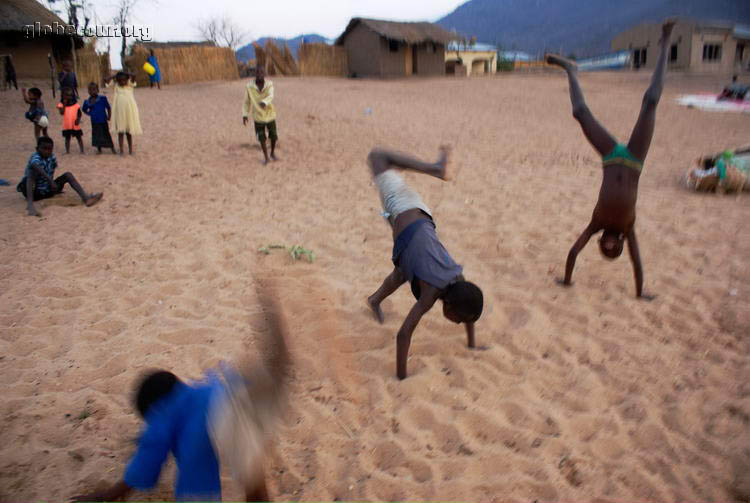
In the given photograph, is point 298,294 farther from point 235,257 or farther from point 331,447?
point 331,447

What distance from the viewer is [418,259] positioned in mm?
2822

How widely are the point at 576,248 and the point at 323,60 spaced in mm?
22961

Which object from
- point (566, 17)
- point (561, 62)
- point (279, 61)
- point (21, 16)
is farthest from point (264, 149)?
point (566, 17)

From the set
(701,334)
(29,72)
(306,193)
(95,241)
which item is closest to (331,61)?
(29,72)

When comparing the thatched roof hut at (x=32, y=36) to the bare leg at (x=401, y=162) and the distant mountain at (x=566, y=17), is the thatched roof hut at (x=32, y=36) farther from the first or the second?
the distant mountain at (x=566, y=17)

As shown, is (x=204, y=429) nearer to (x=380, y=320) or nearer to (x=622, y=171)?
(x=380, y=320)

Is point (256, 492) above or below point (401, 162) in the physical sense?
below

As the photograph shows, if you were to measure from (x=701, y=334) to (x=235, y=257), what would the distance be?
3785 mm

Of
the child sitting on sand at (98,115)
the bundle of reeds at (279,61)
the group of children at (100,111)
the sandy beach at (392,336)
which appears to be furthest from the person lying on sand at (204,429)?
the bundle of reeds at (279,61)

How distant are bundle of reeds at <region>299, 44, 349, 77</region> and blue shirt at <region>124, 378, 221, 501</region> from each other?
79.4ft

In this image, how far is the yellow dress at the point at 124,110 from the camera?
27.7 ft

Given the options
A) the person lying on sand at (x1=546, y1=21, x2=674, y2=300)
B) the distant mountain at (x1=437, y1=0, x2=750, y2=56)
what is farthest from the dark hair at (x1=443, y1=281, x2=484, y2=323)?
the distant mountain at (x1=437, y1=0, x2=750, y2=56)

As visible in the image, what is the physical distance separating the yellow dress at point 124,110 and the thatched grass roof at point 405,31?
54.8ft

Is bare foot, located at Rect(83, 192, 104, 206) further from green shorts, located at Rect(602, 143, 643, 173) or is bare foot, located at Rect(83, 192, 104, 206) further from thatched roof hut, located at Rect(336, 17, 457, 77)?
thatched roof hut, located at Rect(336, 17, 457, 77)
